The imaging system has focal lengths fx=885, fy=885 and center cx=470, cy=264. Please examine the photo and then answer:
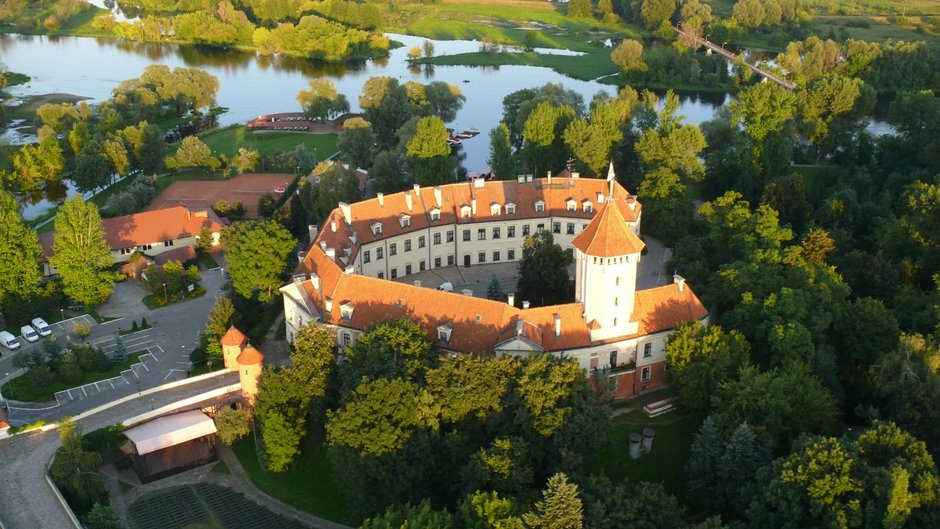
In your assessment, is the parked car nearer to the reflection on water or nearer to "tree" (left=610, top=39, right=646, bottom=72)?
the reflection on water

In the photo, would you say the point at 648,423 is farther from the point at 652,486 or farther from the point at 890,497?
the point at 890,497

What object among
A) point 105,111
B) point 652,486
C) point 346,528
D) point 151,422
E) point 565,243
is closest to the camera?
point 652,486

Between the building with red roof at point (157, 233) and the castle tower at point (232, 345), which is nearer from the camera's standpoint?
the castle tower at point (232, 345)

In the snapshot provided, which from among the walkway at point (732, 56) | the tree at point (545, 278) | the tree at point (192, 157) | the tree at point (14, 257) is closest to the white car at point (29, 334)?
the tree at point (14, 257)

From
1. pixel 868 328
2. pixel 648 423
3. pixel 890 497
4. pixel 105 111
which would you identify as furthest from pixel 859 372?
pixel 105 111

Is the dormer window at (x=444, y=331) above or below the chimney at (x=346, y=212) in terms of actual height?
below

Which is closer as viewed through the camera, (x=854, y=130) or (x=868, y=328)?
(x=868, y=328)

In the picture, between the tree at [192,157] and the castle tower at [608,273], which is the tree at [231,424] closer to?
the castle tower at [608,273]
